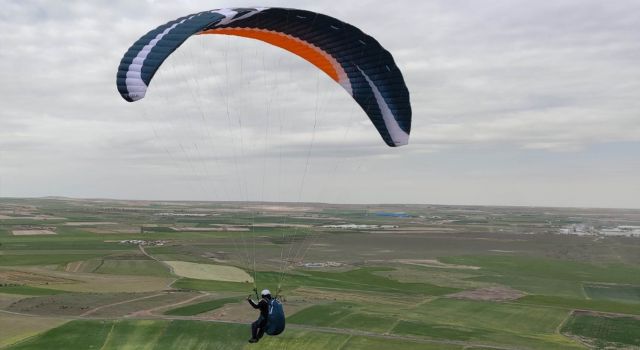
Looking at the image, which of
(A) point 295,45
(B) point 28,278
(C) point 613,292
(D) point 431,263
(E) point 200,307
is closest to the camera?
(A) point 295,45

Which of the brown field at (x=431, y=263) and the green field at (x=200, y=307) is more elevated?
the green field at (x=200, y=307)

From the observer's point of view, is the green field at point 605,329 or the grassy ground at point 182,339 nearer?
the grassy ground at point 182,339

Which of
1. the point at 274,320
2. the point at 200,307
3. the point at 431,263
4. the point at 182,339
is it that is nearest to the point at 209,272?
the point at 200,307

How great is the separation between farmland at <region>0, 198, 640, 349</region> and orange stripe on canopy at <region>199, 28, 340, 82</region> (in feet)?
64.0

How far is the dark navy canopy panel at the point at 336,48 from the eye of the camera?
1405 cm

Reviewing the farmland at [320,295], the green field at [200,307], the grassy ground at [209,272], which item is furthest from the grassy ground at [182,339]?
the grassy ground at [209,272]

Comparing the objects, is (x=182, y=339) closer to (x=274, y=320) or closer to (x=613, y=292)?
(x=274, y=320)

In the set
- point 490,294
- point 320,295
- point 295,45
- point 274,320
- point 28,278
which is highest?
point 295,45

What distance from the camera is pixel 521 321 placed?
1662 inches

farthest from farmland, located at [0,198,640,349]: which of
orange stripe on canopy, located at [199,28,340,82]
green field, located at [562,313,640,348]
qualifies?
orange stripe on canopy, located at [199,28,340,82]

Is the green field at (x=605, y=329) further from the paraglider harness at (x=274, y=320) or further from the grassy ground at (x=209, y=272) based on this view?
the grassy ground at (x=209, y=272)

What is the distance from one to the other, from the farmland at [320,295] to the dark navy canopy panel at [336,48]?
19.4m

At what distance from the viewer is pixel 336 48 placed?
16531 mm

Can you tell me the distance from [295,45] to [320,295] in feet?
120
